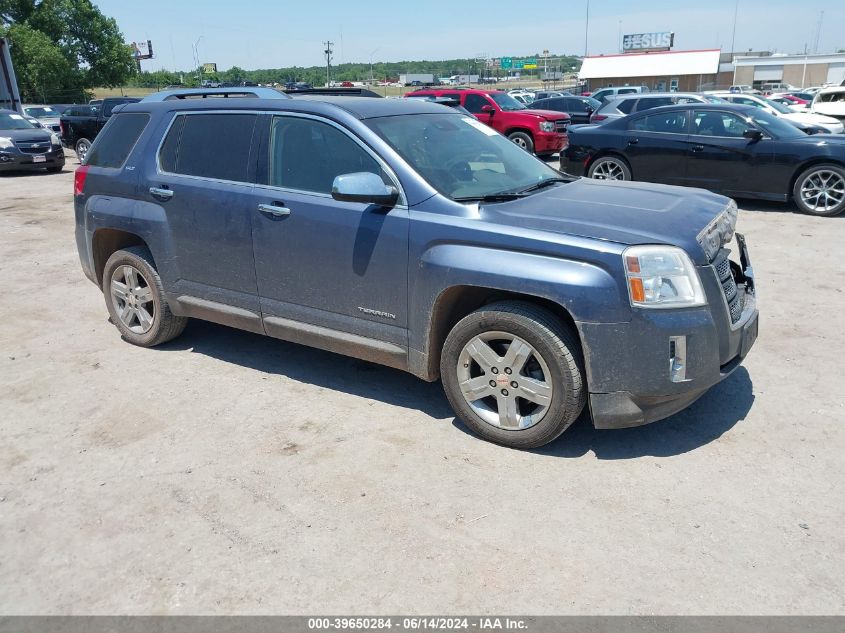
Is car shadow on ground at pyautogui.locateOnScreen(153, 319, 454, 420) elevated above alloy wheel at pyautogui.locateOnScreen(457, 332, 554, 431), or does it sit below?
below

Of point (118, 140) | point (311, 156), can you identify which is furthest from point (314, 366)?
point (118, 140)

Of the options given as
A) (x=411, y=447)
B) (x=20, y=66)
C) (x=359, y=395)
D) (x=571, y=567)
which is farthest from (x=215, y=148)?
(x=20, y=66)

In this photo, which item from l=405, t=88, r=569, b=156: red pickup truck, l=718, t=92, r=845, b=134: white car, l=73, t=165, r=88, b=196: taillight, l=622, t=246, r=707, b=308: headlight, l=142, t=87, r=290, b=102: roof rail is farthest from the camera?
l=405, t=88, r=569, b=156: red pickup truck

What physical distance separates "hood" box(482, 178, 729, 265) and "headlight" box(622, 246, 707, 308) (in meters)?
0.06

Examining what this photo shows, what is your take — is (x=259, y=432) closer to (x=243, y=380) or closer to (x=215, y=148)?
(x=243, y=380)

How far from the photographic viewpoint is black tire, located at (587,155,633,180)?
37.0 feet

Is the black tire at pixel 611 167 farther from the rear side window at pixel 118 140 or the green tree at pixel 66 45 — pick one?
the green tree at pixel 66 45

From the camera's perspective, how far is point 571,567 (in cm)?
298

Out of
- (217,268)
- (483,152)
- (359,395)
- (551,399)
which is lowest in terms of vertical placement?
(359,395)

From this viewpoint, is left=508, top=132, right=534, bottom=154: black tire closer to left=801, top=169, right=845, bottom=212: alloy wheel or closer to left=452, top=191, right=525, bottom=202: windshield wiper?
left=801, top=169, right=845, bottom=212: alloy wheel

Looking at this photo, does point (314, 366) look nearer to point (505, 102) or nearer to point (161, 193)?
point (161, 193)

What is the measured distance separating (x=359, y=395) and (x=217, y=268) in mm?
1338

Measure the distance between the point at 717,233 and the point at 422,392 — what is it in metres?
2.09

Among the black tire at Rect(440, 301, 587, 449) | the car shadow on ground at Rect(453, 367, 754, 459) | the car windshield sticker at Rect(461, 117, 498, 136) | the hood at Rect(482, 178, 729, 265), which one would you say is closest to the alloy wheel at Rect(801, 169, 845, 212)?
the hood at Rect(482, 178, 729, 265)
